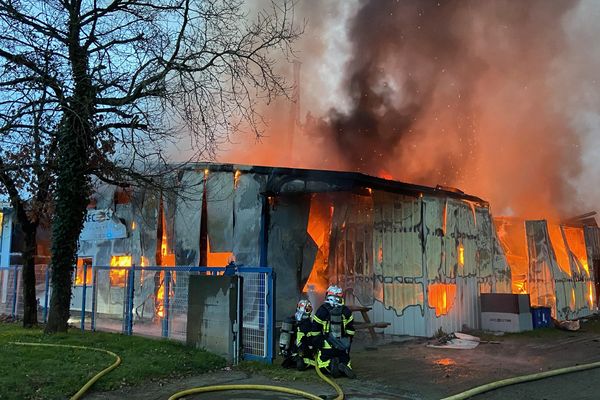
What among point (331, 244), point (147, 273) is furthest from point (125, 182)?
point (331, 244)

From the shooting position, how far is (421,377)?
298 inches

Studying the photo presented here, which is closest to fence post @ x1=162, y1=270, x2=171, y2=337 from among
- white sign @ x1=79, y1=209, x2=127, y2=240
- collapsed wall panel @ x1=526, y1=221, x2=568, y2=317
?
white sign @ x1=79, y1=209, x2=127, y2=240

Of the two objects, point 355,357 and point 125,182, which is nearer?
point 355,357

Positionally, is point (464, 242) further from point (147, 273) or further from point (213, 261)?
point (147, 273)

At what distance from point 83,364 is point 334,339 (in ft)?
11.9

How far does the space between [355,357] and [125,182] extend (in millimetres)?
6011

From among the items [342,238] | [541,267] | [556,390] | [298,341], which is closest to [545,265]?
[541,267]

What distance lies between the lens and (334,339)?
293 inches

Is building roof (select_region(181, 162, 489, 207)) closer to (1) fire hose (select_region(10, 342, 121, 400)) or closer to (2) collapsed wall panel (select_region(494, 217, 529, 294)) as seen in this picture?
(2) collapsed wall panel (select_region(494, 217, 529, 294))

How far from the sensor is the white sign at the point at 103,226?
1584cm

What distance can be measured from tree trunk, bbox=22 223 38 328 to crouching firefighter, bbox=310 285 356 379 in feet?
27.4

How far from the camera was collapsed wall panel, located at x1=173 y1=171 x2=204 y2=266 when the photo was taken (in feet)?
44.5

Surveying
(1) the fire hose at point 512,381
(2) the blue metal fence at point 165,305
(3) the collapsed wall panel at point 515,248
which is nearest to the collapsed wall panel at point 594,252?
(3) the collapsed wall panel at point 515,248

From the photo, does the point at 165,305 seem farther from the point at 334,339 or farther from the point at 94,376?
the point at 334,339
